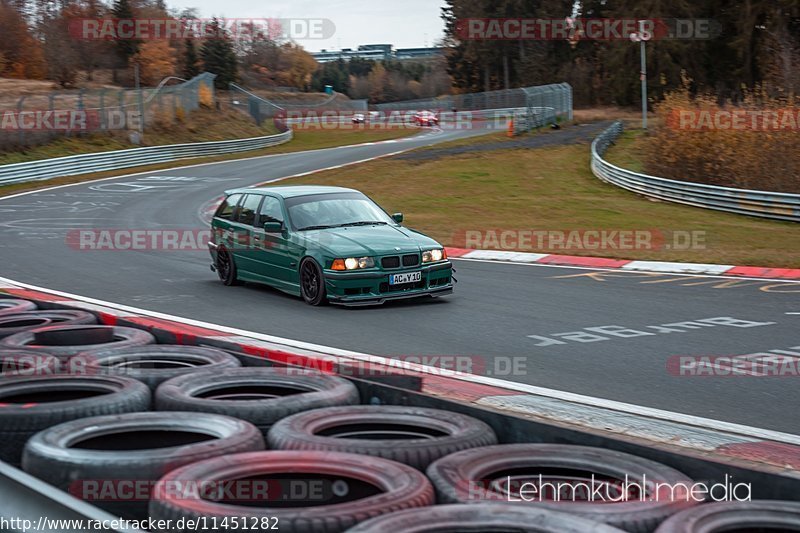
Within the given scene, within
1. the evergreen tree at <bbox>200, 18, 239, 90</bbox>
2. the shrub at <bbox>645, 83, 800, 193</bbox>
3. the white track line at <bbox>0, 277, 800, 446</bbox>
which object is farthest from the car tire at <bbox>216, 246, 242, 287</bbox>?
the evergreen tree at <bbox>200, 18, 239, 90</bbox>

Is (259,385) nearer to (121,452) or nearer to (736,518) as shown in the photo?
(121,452)

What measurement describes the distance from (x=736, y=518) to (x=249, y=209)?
11.5 m

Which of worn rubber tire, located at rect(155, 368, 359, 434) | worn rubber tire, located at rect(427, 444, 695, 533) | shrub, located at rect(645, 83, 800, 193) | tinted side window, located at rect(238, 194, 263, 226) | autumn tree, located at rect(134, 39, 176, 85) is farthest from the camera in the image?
autumn tree, located at rect(134, 39, 176, 85)

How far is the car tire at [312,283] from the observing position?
40.7 feet

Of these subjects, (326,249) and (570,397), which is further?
(326,249)

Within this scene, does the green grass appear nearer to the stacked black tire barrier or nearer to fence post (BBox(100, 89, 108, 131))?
the stacked black tire barrier

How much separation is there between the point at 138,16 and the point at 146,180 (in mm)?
51767

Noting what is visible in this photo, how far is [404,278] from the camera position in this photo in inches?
489

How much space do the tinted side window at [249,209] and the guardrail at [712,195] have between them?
16912mm

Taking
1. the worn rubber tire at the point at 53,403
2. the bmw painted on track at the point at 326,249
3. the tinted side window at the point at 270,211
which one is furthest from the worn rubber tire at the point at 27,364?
the tinted side window at the point at 270,211

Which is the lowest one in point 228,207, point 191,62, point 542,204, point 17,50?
point 542,204

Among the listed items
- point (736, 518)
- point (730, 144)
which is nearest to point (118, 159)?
point (730, 144)

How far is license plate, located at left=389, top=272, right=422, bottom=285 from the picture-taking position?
40.6 ft

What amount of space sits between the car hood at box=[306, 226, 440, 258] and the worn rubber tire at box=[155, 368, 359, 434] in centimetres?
643
